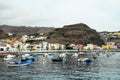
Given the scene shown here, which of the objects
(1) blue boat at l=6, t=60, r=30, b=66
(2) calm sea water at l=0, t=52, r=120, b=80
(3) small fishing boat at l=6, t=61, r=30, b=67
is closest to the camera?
(2) calm sea water at l=0, t=52, r=120, b=80

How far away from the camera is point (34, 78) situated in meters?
67.4

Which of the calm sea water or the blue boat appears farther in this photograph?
the blue boat

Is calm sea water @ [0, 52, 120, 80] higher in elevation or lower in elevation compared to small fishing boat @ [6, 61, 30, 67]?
lower

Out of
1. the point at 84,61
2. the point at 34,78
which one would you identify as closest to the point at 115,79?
the point at 34,78

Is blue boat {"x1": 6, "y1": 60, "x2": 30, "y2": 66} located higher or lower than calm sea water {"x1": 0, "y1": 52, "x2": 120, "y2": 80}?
higher

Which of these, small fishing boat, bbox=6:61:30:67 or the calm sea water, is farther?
small fishing boat, bbox=6:61:30:67

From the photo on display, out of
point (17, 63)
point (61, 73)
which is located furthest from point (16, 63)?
point (61, 73)

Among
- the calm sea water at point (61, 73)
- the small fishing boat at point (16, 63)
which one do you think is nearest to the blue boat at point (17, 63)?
the small fishing boat at point (16, 63)

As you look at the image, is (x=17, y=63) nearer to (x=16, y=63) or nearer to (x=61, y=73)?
(x=16, y=63)

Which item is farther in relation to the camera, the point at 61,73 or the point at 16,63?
the point at 16,63

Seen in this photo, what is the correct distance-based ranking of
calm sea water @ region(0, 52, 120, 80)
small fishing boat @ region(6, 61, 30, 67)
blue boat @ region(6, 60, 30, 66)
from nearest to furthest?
calm sea water @ region(0, 52, 120, 80) → small fishing boat @ region(6, 61, 30, 67) → blue boat @ region(6, 60, 30, 66)

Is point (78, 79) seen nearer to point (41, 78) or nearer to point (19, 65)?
point (41, 78)

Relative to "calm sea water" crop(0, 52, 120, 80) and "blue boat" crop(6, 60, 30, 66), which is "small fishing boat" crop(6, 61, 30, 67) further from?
"calm sea water" crop(0, 52, 120, 80)

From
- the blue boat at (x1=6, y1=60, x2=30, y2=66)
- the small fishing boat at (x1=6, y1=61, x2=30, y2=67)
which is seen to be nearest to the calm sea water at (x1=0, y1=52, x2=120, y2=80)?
the small fishing boat at (x1=6, y1=61, x2=30, y2=67)
